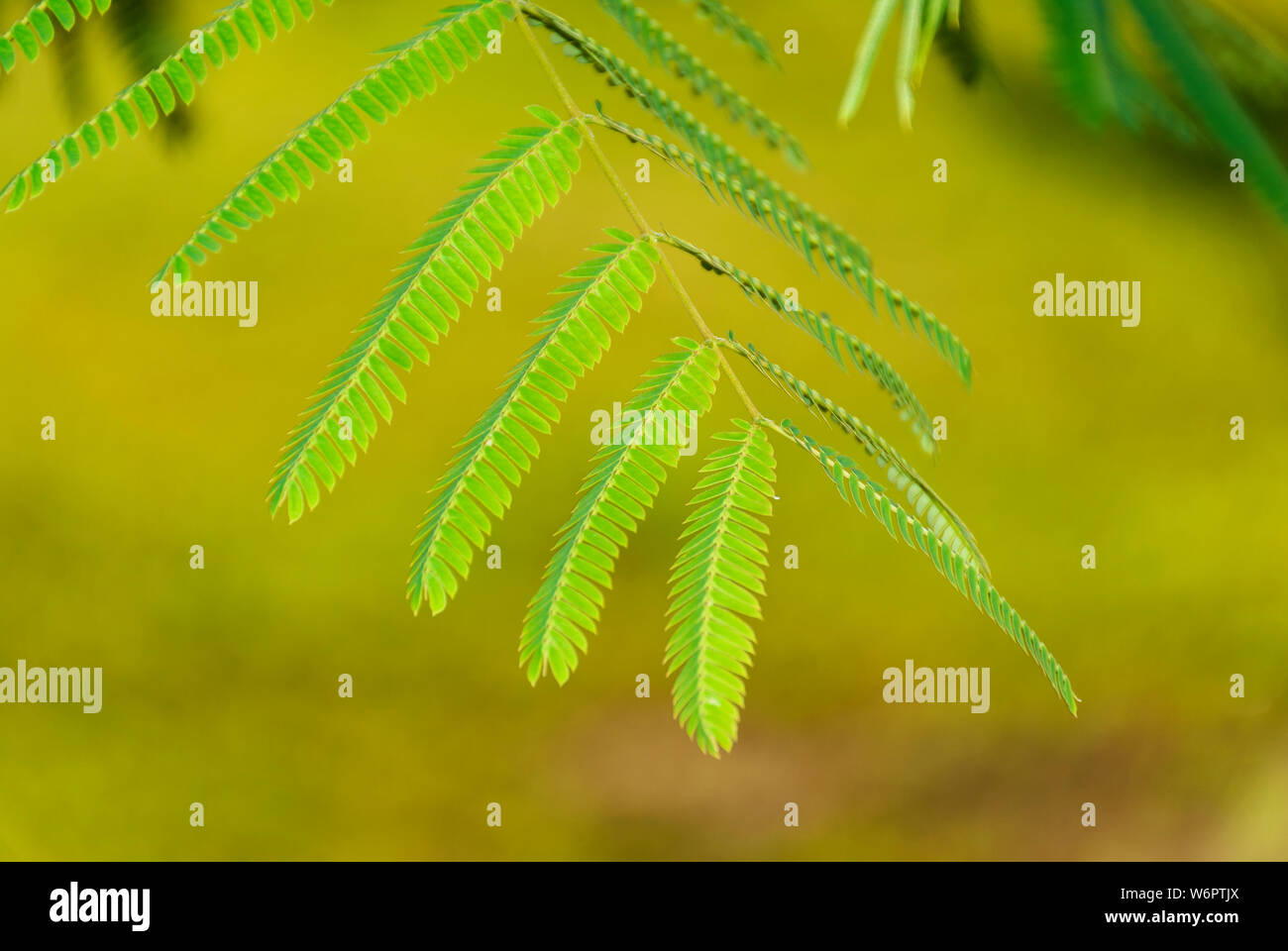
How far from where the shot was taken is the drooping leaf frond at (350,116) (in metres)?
0.98

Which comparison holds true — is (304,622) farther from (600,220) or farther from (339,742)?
(600,220)

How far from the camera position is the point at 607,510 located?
89 centimetres

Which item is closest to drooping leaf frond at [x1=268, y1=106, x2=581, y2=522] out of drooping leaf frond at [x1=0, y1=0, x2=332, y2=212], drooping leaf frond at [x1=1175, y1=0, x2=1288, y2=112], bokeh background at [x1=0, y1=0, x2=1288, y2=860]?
drooping leaf frond at [x1=0, y1=0, x2=332, y2=212]

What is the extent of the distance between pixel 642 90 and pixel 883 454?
50 centimetres

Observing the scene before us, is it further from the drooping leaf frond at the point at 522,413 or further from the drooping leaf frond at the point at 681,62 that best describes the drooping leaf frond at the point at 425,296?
the drooping leaf frond at the point at 681,62

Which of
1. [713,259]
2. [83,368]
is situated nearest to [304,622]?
[83,368]

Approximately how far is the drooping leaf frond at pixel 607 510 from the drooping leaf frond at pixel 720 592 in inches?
2.0

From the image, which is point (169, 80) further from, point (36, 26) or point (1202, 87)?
point (1202, 87)

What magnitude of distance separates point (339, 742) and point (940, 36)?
1.95 m

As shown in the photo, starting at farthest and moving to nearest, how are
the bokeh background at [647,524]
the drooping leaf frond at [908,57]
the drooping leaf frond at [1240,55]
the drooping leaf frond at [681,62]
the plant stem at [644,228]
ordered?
the bokeh background at [647,524] → the drooping leaf frond at [1240,55] → the drooping leaf frond at [681,62] → the plant stem at [644,228] → the drooping leaf frond at [908,57]

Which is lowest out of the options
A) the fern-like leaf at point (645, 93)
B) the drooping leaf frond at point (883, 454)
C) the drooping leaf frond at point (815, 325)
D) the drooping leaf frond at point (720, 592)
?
the drooping leaf frond at point (720, 592)

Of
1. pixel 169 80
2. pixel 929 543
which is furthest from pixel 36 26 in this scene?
pixel 929 543

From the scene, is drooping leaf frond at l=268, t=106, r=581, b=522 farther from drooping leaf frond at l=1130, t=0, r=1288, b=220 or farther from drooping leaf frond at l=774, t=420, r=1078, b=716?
drooping leaf frond at l=1130, t=0, r=1288, b=220

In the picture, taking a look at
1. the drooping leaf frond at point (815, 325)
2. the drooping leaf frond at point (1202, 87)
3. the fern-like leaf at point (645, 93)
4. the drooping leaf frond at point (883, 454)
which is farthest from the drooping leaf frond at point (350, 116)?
the drooping leaf frond at point (1202, 87)
